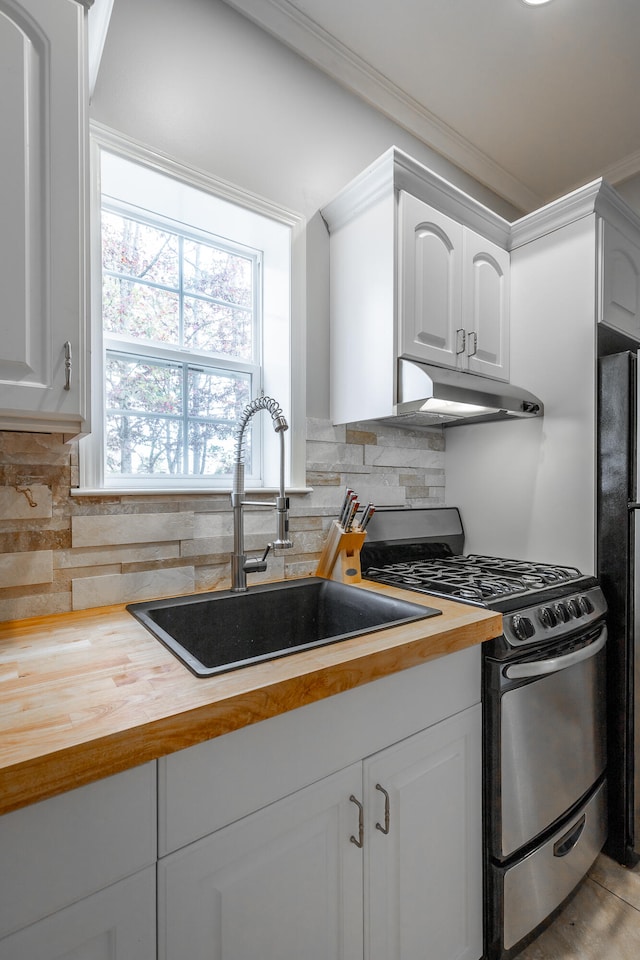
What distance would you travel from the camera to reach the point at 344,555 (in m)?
1.64

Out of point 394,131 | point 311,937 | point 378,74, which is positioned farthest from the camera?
point 394,131

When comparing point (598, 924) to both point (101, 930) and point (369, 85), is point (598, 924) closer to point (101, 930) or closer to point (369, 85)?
point (101, 930)

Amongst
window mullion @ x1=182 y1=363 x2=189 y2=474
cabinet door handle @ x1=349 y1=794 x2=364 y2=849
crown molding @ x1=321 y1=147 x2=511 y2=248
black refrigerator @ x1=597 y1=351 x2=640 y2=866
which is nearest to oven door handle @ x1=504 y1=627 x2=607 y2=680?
black refrigerator @ x1=597 y1=351 x2=640 y2=866

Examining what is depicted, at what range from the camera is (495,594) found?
1.45m

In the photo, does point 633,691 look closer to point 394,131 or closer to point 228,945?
point 228,945

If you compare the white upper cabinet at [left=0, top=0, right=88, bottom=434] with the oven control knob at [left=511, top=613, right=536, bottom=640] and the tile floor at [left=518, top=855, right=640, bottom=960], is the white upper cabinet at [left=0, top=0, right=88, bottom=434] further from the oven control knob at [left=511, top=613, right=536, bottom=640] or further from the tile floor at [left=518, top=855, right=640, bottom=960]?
the tile floor at [left=518, top=855, right=640, bottom=960]

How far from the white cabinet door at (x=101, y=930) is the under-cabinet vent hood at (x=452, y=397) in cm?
134

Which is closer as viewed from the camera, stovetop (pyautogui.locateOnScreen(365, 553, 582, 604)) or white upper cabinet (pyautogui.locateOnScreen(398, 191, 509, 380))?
stovetop (pyautogui.locateOnScreen(365, 553, 582, 604))

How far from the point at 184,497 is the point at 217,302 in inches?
30.4

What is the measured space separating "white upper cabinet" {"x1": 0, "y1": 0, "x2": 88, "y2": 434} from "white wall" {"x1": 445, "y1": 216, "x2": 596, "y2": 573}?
1.71m

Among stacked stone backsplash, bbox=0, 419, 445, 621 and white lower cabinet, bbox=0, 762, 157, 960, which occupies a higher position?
stacked stone backsplash, bbox=0, 419, 445, 621

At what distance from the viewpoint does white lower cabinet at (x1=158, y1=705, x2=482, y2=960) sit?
0.80m

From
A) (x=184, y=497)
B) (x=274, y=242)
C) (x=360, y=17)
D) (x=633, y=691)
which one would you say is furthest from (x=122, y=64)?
(x=633, y=691)

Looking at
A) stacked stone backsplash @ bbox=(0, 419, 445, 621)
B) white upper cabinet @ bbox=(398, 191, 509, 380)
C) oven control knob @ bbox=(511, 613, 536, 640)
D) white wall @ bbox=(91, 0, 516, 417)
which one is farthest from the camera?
white upper cabinet @ bbox=(398, 191, 509, 380)
